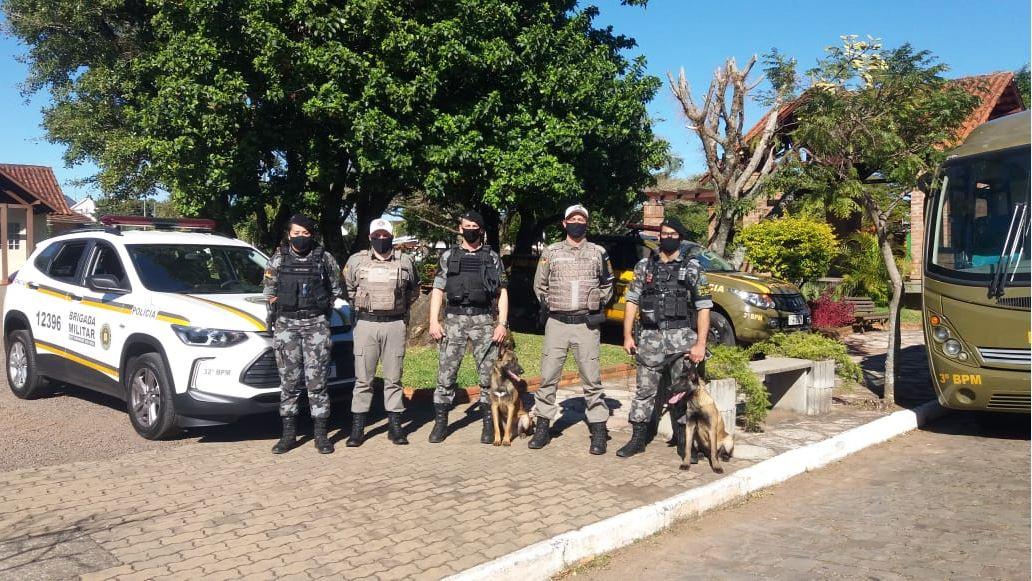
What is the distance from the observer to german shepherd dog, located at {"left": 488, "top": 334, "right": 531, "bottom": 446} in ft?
20.7

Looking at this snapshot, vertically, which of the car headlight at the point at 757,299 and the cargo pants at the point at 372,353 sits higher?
the car headlight at the point at 757,299

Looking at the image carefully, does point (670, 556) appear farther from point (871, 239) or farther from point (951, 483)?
point (871, 239)

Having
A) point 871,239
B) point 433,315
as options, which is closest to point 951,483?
point 433,315

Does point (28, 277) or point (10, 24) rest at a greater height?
point (10, 24)

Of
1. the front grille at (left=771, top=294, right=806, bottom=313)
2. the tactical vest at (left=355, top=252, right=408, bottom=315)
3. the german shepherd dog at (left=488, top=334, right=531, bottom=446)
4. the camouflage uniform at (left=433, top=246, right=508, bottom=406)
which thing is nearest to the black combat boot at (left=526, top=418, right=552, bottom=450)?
the german shepherd dog at (left=488, top=334, right=531, bottom=446)

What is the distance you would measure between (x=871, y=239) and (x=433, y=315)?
12.6 m

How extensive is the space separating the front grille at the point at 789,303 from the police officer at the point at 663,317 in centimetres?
499

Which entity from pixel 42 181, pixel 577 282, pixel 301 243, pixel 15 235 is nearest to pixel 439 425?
pixel 577 282

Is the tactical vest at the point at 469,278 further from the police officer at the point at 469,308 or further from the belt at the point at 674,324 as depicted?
the belt at the point at 674,324

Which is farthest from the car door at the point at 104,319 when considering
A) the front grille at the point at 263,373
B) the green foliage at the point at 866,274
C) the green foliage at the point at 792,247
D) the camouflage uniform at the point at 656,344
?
the green foliage at the point at 866,274

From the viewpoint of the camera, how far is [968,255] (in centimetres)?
693

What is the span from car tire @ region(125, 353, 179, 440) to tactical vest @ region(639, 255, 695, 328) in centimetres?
379

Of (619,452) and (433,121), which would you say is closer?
(619,452)

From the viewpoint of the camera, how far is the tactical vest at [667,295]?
590cm
